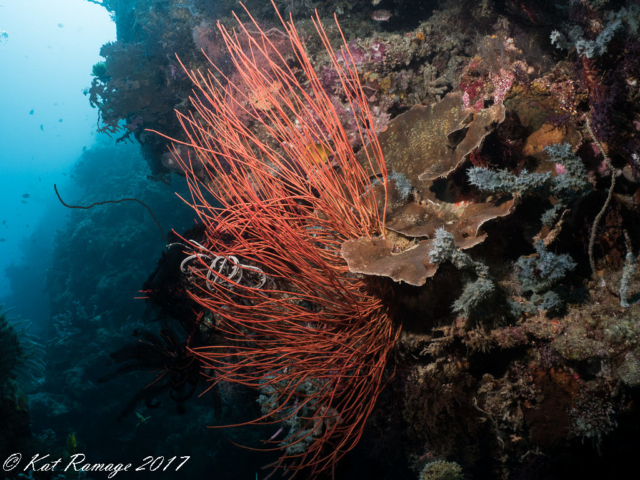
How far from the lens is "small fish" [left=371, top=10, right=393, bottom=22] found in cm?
518

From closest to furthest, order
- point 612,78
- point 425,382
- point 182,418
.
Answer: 1. point 612,78
2. point 425,382
3. point 182,418

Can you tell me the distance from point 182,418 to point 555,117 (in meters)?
10.2

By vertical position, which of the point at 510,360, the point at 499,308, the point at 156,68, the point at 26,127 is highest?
the point at 26,127

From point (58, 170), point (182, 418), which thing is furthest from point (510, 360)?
point (58, 170)

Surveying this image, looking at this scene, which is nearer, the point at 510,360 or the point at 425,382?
the point at 510,360

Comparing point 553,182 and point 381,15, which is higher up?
point 381,15

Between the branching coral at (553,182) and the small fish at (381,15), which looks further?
the small fish at (381,15)

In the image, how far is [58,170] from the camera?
7306 centimetres

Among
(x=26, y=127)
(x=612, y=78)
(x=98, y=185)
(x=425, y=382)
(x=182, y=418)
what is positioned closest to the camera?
(x=612, y=78)

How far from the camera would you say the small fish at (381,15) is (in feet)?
17.0

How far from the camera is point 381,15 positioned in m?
5.23

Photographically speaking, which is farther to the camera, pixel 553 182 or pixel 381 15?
pixel 381 15

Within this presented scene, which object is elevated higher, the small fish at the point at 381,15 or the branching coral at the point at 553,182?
the small fish at the point at 381,15

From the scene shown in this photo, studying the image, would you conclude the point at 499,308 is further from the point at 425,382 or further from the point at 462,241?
the point at 425,382
